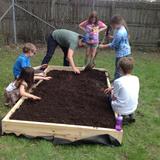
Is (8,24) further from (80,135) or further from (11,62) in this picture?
(80,135)

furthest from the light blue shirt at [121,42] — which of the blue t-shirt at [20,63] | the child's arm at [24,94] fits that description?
the child's arm at [24,94]

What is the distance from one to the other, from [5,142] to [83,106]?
1.56 meters

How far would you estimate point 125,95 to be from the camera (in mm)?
5551

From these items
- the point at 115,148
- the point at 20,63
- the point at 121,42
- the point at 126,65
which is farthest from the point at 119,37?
the point at 115,148

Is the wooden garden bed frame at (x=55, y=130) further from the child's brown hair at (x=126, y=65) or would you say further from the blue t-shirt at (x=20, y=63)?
the blue t-shirt at (x=20, y=63)

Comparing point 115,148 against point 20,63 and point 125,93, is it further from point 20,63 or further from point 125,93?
point 20,63

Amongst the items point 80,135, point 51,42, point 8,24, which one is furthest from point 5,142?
point 8,24

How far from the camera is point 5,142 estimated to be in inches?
195

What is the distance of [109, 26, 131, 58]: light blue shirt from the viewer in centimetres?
722

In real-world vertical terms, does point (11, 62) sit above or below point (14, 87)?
below

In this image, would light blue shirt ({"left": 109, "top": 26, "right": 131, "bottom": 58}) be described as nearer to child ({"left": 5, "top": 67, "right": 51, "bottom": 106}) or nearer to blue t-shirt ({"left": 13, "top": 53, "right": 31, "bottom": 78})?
blue t-shirt ({"left": 13, "top": 53, "right": 31, "bottom": 78})

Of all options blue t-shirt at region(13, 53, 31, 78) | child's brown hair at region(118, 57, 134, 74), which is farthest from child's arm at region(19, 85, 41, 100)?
child's brown hair at region(118, 57, 134, 74)

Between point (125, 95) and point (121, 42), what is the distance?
205 centimetres

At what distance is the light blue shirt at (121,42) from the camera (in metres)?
7.22
